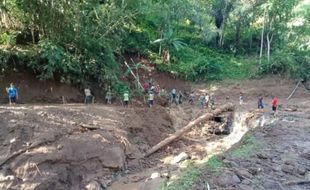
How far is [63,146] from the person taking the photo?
14.0m

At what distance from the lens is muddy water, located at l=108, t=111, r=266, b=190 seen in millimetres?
13664

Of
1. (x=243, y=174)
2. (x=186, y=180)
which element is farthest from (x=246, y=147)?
(x=186, y=180)

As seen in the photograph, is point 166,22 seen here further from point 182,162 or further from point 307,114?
point 182,162

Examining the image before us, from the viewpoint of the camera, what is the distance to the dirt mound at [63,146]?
1290 centimetres

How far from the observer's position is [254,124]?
1945 cm

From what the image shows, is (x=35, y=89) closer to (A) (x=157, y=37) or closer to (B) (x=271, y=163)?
(B) (x=271, y=163)

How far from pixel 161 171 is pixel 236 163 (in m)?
2.74

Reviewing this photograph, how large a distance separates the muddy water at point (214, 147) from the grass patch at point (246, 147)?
2.39 feet

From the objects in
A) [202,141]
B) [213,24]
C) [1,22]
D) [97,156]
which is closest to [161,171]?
[97,156]

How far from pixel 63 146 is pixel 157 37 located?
1676cm

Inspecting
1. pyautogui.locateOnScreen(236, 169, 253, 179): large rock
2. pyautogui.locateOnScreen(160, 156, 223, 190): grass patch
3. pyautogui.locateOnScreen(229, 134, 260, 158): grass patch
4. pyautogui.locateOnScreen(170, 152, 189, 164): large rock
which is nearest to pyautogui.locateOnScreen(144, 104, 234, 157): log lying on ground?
pyautogui.locateOnScreen(170, 152, 189, 164): large rock

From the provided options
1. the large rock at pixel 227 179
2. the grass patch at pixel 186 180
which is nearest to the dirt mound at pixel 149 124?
the grass patch at pixel 186 180

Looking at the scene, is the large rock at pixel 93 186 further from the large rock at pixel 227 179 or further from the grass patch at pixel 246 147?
the grass patch at pixel 246 147

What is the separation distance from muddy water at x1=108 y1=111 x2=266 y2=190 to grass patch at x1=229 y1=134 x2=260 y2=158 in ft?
2.39
